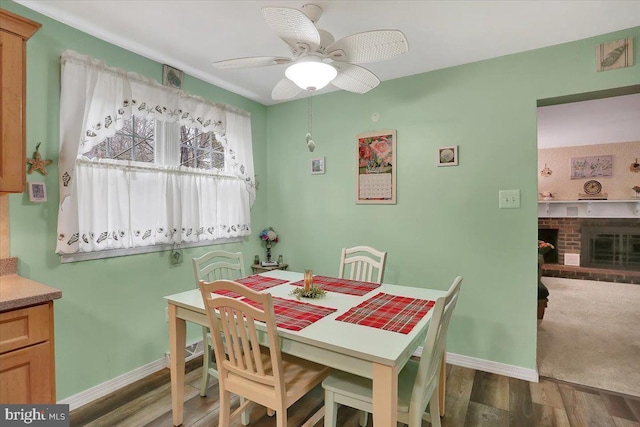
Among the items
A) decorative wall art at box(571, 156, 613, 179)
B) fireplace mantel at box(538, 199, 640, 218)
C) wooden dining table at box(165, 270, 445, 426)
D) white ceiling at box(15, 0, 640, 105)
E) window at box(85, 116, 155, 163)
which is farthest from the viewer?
decorative wall art at box(571, 156, 613, 179)

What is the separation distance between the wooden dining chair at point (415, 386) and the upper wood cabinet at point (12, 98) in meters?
1.81

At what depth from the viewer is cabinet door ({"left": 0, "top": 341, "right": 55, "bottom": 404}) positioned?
1.31 m

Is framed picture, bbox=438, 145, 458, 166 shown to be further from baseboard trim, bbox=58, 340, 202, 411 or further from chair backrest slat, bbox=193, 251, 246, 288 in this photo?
baseboard trim, bbox=58, 340, 202, 411

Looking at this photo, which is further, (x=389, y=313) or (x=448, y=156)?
(x=448, y=156)

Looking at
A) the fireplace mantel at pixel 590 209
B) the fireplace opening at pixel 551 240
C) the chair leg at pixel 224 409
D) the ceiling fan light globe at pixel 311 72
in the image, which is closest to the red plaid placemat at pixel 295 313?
the chair leg at pixel 224 409

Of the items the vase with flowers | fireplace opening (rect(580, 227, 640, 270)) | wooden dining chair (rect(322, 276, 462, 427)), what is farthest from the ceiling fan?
fireplace opening (rect(580, 227, 640, 270))

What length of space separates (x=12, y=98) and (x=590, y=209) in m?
7.46

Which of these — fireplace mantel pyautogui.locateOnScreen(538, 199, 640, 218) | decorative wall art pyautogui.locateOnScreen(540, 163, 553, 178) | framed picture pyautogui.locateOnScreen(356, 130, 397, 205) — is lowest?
fireplace mantel pyautogui.locateOnScreen(538, 199, 640, 218)

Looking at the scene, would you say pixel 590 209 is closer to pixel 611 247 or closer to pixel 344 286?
pixel 611 247

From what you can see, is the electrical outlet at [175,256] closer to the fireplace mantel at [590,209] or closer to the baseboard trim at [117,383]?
the baseboard trim at [117,383]

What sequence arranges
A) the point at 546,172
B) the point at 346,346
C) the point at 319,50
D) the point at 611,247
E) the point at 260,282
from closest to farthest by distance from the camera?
1. the point at 346,346
2. the point at 319,50
3. the point at 260,282
4. the point at 611,247
5. the point at 546,172

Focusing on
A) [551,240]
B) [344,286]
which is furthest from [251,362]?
[551,240]

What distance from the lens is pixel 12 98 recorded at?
1541 mm

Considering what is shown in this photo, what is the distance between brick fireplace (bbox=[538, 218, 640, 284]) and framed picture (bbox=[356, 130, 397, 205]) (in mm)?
4775
